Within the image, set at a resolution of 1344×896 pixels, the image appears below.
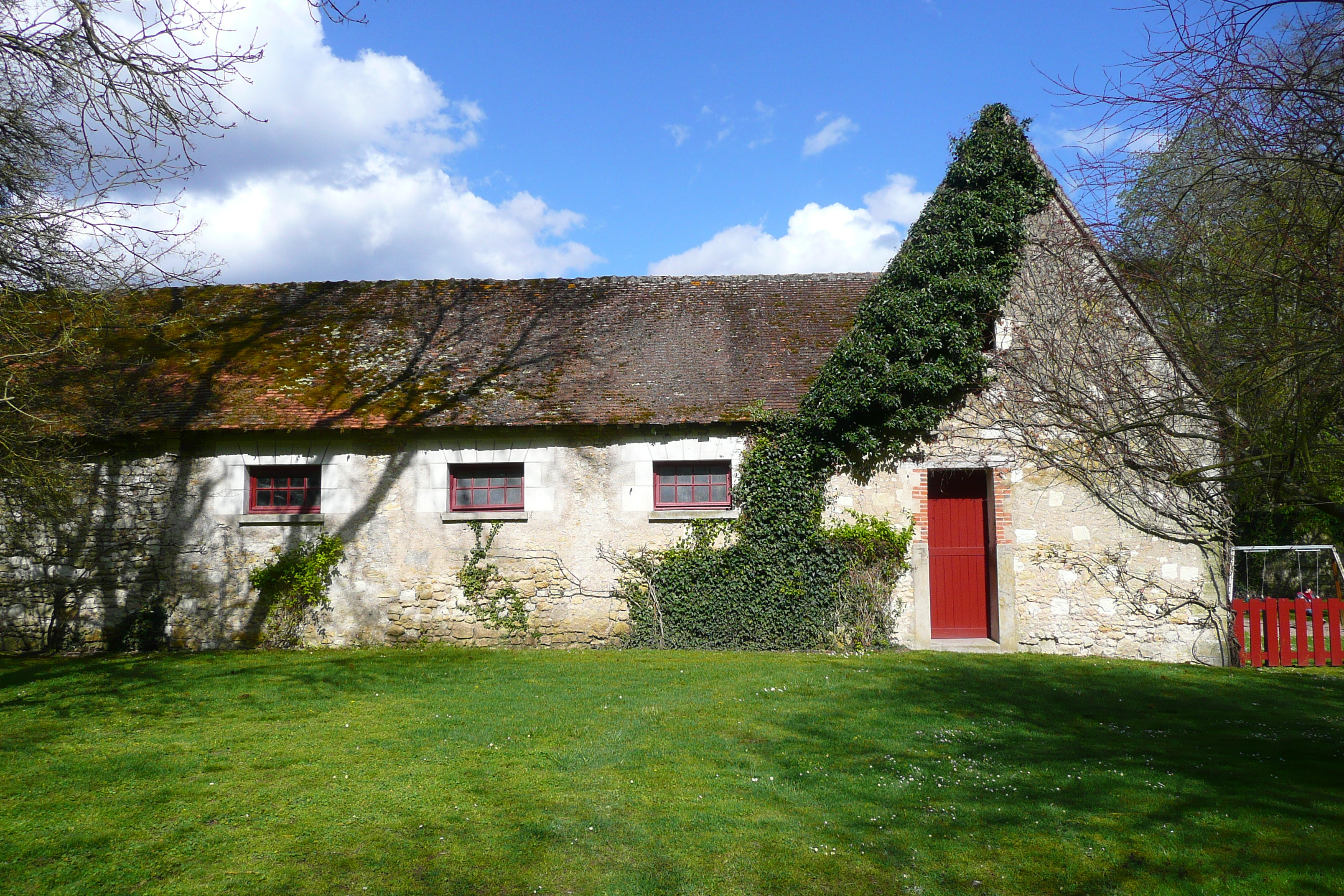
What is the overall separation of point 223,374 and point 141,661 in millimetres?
4345

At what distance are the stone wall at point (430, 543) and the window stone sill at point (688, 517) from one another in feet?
0.21

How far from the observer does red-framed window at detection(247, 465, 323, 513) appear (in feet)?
38.7

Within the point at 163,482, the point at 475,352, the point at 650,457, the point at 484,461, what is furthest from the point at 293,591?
the point at 650,457

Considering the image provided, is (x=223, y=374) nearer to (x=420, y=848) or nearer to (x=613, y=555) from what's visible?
(x=613, y=555)

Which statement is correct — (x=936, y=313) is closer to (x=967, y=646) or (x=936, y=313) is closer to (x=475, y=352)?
(x=967, y=646)

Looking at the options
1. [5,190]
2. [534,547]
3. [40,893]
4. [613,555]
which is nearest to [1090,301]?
[613,555]

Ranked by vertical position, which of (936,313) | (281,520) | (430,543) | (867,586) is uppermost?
(936,313)

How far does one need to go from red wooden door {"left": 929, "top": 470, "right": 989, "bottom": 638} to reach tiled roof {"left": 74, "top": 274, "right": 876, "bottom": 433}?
2688 millimetres

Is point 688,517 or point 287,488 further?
point 287,488

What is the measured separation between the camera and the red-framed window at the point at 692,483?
1172cm

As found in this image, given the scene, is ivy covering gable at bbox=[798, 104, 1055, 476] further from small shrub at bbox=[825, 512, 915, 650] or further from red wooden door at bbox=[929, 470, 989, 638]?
red wooden door at bbox=[929, 470, 989, 638]

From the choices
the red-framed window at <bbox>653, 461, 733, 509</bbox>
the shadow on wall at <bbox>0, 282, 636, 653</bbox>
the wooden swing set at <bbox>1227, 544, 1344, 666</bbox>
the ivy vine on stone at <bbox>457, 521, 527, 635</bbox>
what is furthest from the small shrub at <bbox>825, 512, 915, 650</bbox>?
the shadow on wall at <bbox>0, 282, 636, 653</bbox>

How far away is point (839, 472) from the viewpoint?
→ 11523 mm

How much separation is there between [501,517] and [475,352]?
2.99m
